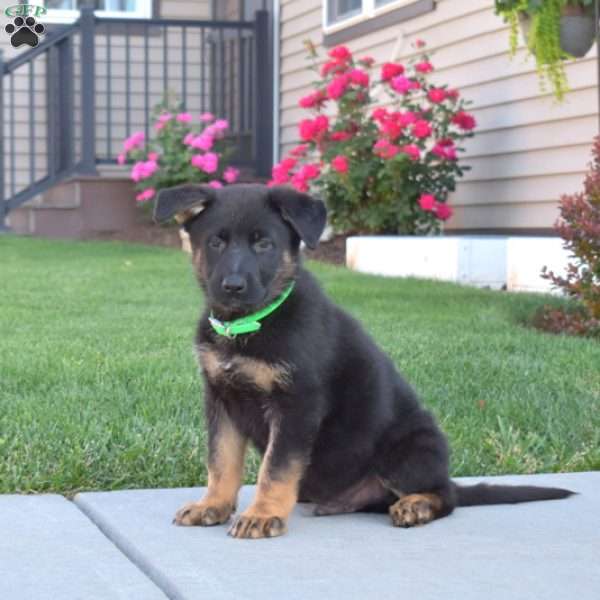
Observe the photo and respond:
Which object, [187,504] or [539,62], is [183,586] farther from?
[539,62]

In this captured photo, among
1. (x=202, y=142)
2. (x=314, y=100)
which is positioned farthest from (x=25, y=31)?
(x=314, y=100)

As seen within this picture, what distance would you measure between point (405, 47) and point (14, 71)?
6.38 m

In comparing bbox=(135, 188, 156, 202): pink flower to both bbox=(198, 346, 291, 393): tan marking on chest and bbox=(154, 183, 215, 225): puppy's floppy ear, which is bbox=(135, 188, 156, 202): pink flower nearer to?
bbox=(154, 183, 215, 225): puppy's floppy ear

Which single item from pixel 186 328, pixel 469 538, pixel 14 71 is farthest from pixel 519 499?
pixel 14 71

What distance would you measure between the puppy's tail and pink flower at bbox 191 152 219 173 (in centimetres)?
1037

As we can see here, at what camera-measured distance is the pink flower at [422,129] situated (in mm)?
10805

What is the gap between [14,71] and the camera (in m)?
16.7

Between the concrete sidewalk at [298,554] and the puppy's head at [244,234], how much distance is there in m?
0.64

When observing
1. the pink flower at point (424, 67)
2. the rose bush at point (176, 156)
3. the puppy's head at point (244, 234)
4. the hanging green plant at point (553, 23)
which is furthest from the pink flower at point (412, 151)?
the puppy's head at point (244, 234)

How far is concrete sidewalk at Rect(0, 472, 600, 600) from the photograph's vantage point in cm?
291

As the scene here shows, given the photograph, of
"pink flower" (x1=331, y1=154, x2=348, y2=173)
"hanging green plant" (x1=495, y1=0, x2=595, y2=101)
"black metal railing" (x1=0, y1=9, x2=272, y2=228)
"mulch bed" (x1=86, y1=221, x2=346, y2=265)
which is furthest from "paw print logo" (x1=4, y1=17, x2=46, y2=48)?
"hanging green plant" (x1=495, y1=0, x2=595, y2=101)

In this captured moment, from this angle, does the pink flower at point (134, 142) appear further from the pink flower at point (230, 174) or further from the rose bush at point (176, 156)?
the pink flower at point (230, 174)

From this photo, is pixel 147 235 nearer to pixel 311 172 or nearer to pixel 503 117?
pixel 311 172

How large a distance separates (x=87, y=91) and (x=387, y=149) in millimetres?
5086
